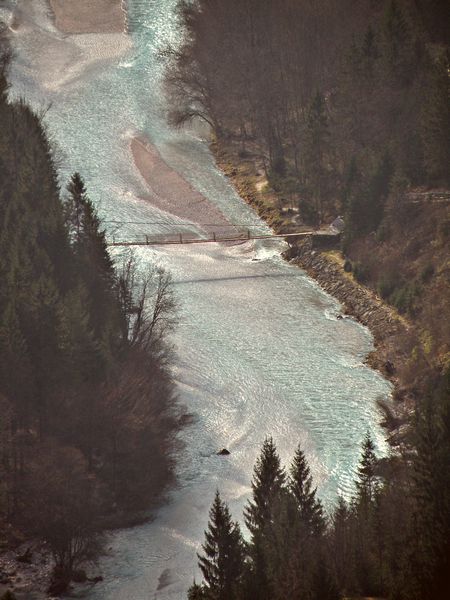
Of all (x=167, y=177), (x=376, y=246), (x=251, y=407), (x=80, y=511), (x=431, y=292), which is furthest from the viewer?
(x=167, y=177)

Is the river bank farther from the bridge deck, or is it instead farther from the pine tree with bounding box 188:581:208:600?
the pine tree with bounding box 188:581:208:600

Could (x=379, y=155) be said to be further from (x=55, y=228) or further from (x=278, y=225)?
(x=55, y=228)

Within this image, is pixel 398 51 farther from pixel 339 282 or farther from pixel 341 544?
pixel 341 544

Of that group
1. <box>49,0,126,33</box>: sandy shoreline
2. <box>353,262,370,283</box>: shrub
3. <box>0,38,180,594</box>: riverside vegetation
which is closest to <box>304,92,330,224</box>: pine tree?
<box>353,262,370,283</box>: shrub

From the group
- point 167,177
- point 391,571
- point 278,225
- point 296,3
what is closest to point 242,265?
point 278,225

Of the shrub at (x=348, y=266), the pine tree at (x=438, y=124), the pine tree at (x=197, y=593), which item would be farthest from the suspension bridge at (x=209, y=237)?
the pine tree at (x=197, y=593)

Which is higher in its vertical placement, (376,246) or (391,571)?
(376,246)

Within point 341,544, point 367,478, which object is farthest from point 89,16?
point 341,544
